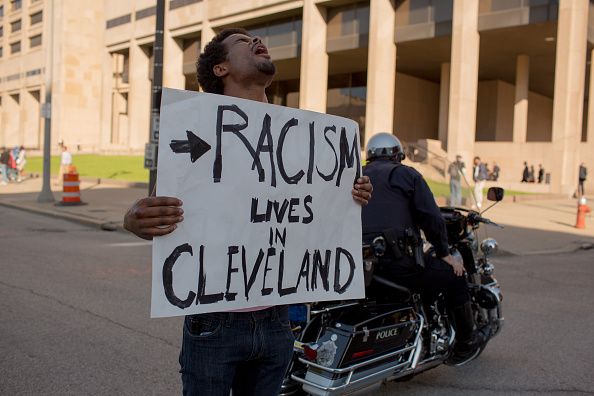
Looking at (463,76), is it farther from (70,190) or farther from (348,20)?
(70,190)

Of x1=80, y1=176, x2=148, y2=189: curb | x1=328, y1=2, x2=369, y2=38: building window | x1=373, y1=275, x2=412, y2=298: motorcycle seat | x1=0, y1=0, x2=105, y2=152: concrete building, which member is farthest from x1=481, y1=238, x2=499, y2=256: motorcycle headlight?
x1=0, y1=0, x2=105, y2=152: concrete building

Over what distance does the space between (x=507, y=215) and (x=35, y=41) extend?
68784mm

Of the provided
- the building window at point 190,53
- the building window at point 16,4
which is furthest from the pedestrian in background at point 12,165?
the building window at point 16,4

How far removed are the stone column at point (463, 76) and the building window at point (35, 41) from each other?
57065mm

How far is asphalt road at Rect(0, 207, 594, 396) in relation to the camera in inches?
165

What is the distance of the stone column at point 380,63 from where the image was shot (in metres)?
33.2

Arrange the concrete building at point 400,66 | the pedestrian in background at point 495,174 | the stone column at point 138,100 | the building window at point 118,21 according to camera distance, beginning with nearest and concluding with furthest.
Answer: the concrete building at point 400,66
the pedestrian in background at point 495,174
the stone column at point 138,100
the building window at point 118,21

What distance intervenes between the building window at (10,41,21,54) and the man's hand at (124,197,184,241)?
8314 cm

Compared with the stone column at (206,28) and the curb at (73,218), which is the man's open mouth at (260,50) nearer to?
the curb at (73,218)

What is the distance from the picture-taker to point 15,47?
248ft

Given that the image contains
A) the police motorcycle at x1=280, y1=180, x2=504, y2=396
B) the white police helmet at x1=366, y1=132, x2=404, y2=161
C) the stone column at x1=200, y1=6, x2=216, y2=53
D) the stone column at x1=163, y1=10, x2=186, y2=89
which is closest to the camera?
the police motorcycle at x1=280, y1=180, x2=504, y2=396

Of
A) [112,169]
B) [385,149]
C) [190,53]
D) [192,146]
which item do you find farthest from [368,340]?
[190,53]

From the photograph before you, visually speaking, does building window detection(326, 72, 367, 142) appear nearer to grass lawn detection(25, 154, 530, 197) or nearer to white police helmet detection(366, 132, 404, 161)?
grass lawn detection(25, 154, 530, 197)

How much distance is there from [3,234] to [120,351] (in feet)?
25.1
